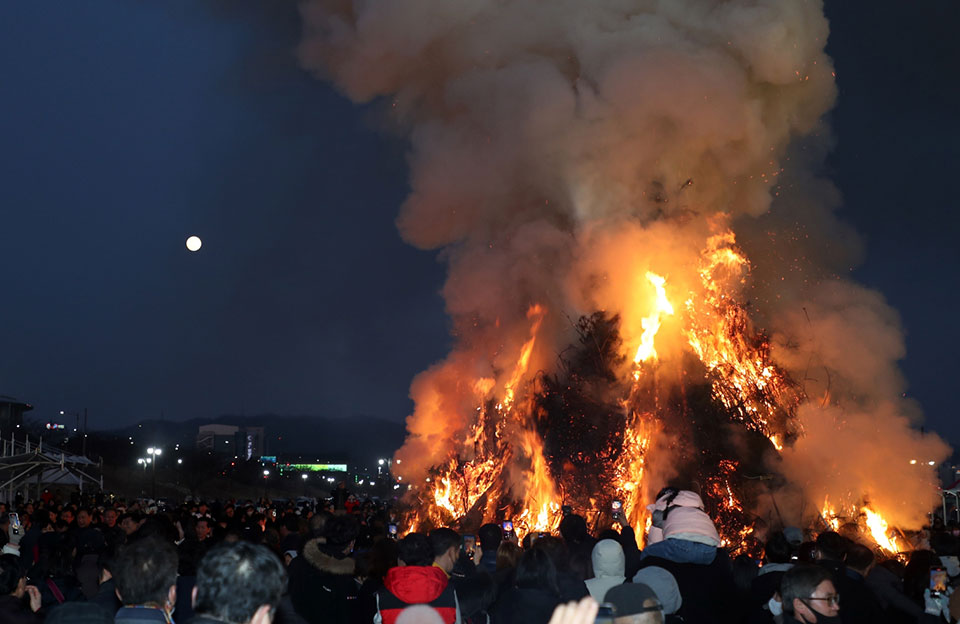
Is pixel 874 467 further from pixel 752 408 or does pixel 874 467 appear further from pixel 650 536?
pixel 650 536

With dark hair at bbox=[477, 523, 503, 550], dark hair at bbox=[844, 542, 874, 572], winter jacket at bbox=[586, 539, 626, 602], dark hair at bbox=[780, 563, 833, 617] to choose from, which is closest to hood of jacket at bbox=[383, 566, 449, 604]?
winter jacket at bbox=[586, 539, 626, 602]

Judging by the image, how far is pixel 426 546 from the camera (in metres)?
6.14

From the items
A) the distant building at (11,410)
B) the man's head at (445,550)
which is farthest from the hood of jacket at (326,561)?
the distant building at (11,410)

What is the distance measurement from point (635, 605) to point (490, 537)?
4001mm

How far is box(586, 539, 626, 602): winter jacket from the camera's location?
5691mm

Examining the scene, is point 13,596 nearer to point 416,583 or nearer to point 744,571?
point 416,583

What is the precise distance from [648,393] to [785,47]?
944 cm

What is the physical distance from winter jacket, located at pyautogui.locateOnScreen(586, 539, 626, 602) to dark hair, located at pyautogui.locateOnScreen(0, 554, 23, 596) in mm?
3324

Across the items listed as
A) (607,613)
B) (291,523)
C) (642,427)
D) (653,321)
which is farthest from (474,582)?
(653,321)

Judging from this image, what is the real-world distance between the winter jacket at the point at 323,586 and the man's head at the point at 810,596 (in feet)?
10.2

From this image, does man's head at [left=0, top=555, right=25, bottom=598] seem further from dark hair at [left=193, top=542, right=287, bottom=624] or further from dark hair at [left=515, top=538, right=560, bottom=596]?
dark hair at [left=515, top=538, right=560, bottom=596]

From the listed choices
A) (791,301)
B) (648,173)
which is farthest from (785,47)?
(791,301)

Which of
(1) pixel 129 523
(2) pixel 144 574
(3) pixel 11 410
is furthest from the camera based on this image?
(3) pixel 11 410

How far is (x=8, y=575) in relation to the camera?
16.9ft
